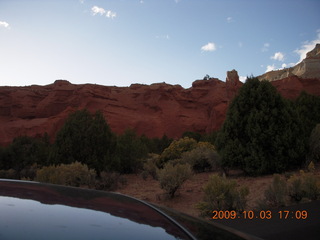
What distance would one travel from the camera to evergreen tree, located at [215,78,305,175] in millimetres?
10617

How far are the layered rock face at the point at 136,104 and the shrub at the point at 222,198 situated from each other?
41.0 meters

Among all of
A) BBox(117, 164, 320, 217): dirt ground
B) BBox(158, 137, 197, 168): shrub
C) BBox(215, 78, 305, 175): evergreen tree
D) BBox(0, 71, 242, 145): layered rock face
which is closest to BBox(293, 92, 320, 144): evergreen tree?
BBox(215, 78, 305, 175): evergreen tree

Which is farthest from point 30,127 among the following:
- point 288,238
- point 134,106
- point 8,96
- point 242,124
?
point 288,238

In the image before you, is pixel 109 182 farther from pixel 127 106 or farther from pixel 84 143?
pixel 127 106

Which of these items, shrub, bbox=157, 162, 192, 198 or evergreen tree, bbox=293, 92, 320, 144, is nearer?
shrub, bbox=157, 162, 192, 198

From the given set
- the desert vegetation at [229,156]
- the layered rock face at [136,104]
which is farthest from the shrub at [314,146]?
the layered rock face at [136,104]

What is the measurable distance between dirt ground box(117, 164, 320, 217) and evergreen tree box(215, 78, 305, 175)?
2.31ft

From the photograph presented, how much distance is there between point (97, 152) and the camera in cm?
1435

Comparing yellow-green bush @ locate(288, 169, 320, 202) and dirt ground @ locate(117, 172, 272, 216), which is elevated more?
yellow-green bush @ locate(288, 169, 320, 202)

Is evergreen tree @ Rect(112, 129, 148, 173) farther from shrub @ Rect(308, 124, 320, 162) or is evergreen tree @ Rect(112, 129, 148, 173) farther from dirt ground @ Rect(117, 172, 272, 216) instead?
shrub @ Rect(308, 124, 320, 162)

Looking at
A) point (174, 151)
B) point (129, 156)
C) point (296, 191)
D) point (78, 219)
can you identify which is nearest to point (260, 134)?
point (296, 191)

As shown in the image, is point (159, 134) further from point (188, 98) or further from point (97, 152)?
point (97, 152)

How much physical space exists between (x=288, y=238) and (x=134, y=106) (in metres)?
50.4

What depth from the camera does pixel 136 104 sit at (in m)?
53.9
